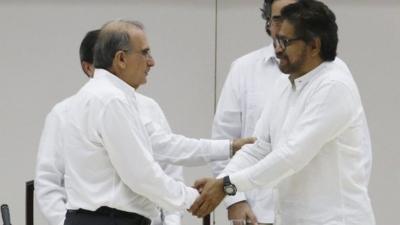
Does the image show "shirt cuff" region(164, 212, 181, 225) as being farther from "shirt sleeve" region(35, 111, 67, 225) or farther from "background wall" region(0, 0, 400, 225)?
"background wall" region(0, 0, 400, 225)

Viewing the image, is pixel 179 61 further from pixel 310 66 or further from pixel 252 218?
pixel 310 66

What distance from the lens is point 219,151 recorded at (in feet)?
11.9

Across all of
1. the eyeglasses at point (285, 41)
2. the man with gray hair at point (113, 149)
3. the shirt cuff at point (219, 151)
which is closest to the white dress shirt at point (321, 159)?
the eyeglasses at point (285, 41)

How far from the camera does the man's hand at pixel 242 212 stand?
3.62 metres

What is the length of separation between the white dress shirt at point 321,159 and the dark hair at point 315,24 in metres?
0.07

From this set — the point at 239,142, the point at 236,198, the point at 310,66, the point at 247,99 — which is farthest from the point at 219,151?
→ the point at 310,66

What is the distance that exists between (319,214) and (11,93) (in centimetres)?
272

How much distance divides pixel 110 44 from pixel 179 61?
213cm

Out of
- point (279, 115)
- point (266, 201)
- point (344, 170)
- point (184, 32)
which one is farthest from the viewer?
point (184, 32)

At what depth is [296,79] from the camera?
10.3 feet

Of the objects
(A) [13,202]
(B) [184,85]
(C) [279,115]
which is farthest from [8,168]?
(C) [279,115]

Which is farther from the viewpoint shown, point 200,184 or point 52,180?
point 52,180

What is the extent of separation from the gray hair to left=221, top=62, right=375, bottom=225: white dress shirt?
60cm

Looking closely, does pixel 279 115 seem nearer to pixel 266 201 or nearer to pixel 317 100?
pixel 317 100
